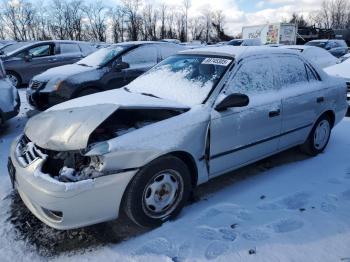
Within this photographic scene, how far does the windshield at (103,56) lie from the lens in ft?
24.8

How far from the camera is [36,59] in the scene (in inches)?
460

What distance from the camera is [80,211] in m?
2.87

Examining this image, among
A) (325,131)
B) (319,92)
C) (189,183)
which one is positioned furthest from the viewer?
(325,131)

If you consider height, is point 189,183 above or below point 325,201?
above

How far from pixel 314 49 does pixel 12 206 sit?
33.2ft

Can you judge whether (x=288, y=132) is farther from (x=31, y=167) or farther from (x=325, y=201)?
(x=31, y=167)

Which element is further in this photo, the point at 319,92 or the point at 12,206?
the point at 319,92

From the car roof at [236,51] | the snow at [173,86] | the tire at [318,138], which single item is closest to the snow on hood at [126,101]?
the snow at [173,86]

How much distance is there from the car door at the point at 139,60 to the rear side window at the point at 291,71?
11.9ft

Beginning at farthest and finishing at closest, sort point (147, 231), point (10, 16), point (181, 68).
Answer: point (10, 16)
point (181, 68)
point (147, 231)

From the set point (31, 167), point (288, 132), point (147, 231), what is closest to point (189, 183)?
point (147, 231)

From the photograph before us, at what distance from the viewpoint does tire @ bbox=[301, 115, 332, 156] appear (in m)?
5.09

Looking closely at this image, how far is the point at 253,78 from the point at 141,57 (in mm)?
4106

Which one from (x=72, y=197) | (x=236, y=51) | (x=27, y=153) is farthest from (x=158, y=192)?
(x=236, y=51)
